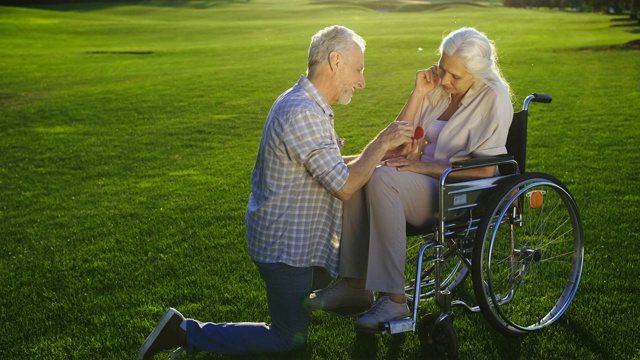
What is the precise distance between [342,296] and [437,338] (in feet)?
1.58

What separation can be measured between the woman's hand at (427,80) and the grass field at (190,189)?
43cm

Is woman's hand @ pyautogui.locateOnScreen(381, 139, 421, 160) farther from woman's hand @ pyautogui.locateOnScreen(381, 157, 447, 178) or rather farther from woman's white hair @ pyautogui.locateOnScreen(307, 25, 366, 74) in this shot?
woman's white hair @ pyautogui.locateOnScreen(307, 25, 366, 74)

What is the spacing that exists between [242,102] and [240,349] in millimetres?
10059

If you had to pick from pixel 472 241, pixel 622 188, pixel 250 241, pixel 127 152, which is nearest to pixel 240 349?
pixel 250 241

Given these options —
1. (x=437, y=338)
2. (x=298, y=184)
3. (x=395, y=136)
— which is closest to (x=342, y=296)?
(x=437, y=338)

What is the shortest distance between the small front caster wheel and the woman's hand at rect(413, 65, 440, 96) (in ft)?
3.92

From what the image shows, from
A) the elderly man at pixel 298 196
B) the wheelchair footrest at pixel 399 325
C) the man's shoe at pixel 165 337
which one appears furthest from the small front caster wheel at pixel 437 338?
the man's shoe at pixel 165 337

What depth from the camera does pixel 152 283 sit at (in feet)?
15.4

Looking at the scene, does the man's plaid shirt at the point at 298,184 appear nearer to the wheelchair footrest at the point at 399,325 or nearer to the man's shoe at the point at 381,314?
the man's shoe at the point at 381,314

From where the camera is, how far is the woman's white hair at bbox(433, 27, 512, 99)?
12.3ft

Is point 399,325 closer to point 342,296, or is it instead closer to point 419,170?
point 342,296

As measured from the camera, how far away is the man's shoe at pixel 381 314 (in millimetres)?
3387

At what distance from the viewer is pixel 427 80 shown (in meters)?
4.02

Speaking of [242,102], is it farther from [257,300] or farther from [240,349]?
[240,349]
